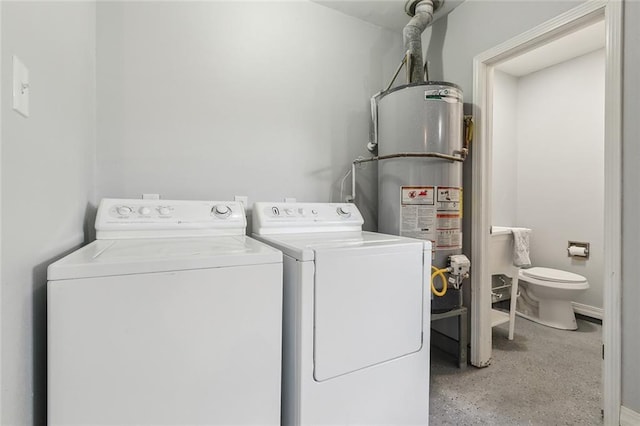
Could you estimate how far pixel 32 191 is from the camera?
0.74m

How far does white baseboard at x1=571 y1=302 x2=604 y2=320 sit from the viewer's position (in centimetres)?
258

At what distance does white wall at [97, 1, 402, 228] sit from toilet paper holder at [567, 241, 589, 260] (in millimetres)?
2164

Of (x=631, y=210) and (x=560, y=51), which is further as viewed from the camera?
(x=560, y=51)

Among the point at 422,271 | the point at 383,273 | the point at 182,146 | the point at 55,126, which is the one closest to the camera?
the point at 55,126

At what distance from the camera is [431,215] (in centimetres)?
166

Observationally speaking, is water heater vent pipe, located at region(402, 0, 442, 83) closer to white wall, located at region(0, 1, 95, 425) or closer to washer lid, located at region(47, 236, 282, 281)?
washer lid, located at region(47, 236, 282, 281)

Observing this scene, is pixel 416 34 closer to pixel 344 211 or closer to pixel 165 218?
pixel 344 211

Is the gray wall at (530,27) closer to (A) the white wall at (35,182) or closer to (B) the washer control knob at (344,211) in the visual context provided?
(B) the washer control knob at (344,211)

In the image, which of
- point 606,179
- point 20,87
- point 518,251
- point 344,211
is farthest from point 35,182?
point 518,251

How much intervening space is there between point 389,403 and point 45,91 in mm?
1601

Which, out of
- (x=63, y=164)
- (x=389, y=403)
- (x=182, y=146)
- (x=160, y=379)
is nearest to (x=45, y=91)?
(x=63, y=164)

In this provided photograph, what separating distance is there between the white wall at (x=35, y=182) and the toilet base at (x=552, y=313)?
335 centimetres

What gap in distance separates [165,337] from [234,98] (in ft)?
4.63

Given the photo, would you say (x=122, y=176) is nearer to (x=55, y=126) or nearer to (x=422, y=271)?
(x=55, y=126)
